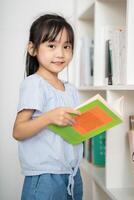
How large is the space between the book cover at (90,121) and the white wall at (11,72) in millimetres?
829

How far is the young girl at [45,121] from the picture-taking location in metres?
1.08

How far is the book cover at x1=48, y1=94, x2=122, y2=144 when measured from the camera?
1.00 meters

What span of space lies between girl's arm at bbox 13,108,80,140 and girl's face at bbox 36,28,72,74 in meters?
0.18

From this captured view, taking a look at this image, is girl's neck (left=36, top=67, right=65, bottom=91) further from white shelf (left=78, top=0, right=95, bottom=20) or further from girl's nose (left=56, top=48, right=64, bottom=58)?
white shelf (left=78, top=0, right=95, bottom=20)

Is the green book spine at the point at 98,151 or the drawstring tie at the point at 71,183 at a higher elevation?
the green book spine at the point at 98,151

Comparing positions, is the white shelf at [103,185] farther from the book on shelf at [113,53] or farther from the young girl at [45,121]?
the book on shelf at [113,53]

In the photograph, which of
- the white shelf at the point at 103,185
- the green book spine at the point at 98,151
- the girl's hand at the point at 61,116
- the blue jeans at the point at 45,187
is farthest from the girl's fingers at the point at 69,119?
the green book spine at the point at 98,151

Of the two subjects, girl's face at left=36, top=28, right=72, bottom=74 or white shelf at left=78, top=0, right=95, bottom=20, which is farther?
white shelf at left=78, top=0, right=95, bottom=20

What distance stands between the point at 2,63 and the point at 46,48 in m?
0.77

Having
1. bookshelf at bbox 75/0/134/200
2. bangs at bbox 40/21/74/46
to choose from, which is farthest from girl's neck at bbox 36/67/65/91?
bookshelf at bbox 75/0/134/200

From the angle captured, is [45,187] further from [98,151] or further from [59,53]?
[98,151]

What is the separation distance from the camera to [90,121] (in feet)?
3.48

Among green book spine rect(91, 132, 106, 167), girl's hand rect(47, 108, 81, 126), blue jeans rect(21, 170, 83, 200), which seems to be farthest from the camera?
green book spine rect(91, 132, 106, 167)

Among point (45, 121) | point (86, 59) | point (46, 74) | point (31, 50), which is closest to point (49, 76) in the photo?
point (46, 74)
